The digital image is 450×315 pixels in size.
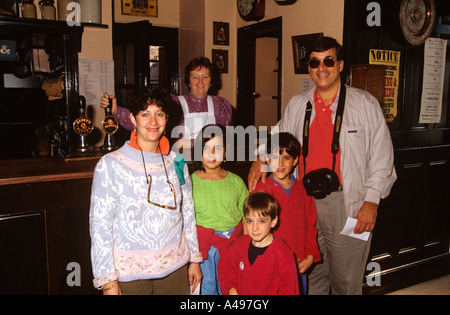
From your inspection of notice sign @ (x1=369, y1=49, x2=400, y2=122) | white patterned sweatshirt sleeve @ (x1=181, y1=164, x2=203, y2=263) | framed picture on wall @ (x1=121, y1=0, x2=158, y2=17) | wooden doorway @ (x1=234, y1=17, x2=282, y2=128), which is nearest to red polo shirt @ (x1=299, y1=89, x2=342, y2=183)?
white patterned sweatshirt sleeve @ (x1=181, y1=164, x2=203, y2=263)

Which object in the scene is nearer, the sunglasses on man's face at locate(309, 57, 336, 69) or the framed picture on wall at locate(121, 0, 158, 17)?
the sunglasses on man's face at locate(309, 57, 336, 69)

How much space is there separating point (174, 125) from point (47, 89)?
1805 mm

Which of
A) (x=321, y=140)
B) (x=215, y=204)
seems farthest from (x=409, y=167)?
(x=215, y=204)

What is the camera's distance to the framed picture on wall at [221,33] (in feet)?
17.2

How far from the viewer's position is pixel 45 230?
2.32m

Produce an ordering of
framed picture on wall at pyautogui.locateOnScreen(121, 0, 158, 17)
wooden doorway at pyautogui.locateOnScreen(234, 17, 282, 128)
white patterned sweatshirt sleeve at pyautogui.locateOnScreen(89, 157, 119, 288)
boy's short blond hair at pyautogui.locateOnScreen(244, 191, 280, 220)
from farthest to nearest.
A: framed picture on wall at pyautogui.locateOnScreen(121, 0, 158, 17) → wooden doorway at pyautogui.locateOnScreen(234, 17, 282, 128) → boy's short blond hair at pyautogui.locateOnScreen(244, 191, 280, 220) → white patterned sweatshirt sleeve at pyautogui.locateOnScreen(89, 157, 119, 288)

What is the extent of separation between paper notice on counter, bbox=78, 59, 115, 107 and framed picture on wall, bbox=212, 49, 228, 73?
141 cm

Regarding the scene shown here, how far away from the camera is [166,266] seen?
1.77 m

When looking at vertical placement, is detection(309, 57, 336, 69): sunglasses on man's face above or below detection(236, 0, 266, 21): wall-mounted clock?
below

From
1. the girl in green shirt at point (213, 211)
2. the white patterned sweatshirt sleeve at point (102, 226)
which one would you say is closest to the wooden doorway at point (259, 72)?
the girl in green shirt at point (213, 211)

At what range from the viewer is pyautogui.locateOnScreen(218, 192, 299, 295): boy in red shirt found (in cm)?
187

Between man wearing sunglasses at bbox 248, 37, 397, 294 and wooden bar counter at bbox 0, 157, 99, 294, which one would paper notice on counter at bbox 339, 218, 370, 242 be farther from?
wooden bar counter at bbox 0, 157, 99, 294

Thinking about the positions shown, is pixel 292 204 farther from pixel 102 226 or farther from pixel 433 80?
pixel 433 80

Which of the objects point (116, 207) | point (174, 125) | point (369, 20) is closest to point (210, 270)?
A: point (116, 207)
